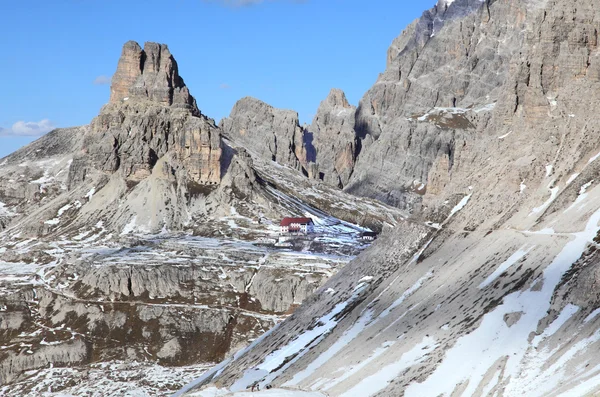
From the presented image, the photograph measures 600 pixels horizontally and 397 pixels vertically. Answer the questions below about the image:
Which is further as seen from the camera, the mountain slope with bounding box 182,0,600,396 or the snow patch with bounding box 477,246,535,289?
the snow patch with bounding box 477,246,535,289

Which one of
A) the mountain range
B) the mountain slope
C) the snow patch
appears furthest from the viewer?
the snow patch

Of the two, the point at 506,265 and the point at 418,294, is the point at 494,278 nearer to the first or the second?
Answer: the point at 506,265

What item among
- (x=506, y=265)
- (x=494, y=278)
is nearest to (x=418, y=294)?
(x=494, y=278)

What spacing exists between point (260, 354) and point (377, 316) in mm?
16421

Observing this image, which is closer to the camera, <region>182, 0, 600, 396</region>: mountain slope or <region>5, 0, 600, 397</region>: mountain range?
<region>182, 0, 600, 396</region>: mountain slope

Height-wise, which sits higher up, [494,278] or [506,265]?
[506,265]

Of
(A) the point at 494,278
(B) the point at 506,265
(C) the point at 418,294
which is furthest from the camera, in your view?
(C) the point at 418,294

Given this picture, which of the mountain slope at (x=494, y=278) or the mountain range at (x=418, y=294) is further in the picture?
the mountain range at (x=418, y=294)

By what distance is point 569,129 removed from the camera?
88.1m

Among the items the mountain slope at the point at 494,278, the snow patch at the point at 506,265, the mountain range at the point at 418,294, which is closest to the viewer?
the mountain slope at the point at 494,278

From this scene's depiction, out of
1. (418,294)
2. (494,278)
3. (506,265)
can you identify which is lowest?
(494,278)

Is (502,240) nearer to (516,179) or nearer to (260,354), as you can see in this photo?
(516,179)

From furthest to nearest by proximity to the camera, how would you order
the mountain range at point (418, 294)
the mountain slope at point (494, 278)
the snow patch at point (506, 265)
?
the snow patch at point (506, 265), the mountain range at point (418, 294), the mountain slope at point (494, 278)

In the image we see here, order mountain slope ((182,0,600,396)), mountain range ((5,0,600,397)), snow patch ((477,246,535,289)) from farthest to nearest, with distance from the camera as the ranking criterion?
snow patch ((477,246,535,289))
mountain range ((5,0,600,397))
mountain slope ((182,0,600,396))
